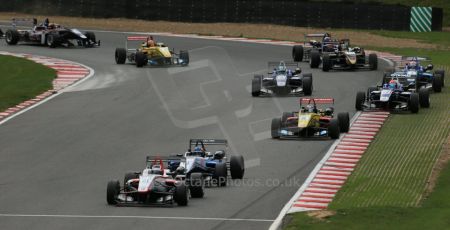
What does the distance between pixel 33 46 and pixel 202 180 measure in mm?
36753

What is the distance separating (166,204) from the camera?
24484 mm

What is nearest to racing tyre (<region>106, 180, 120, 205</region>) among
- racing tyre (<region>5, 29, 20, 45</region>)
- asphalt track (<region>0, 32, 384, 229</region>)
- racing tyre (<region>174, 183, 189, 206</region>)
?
asphalt track (<region>0, 32, 384, 229</region>)

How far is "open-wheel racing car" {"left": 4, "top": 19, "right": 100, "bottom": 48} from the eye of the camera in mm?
59031

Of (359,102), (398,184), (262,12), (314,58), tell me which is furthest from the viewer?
(262,12)

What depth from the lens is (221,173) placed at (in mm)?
26672

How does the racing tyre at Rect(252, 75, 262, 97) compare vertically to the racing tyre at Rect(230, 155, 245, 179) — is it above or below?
above

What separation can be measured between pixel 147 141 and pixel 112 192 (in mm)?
8880

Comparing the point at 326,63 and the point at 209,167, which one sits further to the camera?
the point at 326,63

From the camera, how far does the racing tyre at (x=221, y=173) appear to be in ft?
87.5

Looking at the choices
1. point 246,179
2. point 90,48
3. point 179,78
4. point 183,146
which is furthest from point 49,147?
point 90,48

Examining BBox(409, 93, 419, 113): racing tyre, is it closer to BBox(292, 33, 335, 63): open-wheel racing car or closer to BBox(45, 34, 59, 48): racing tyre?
BBox(292, 33, 335, 63): open-wheel racing car

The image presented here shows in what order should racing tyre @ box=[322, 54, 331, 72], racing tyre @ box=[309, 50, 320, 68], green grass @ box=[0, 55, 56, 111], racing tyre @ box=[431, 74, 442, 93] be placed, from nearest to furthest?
green grass @ box=[0, 55, 56, 111]
racing tyre @ box=[431, 74, 442, 93]
racing tyre @ box=[322, 54, 331, 72]
racing tyre @ box=[309, 50, 320, 68]

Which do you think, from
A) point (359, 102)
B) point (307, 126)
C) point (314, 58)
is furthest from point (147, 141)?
point (314, 58)

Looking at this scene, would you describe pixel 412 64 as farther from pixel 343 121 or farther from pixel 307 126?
pixel 307 126
